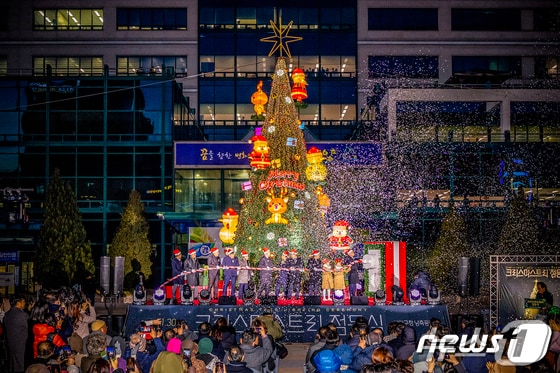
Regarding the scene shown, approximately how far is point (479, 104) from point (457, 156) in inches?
245

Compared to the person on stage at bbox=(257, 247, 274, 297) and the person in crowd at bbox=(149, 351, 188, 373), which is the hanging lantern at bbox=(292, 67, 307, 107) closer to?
the person on stage at bbox=(257, 247, 274, 297)

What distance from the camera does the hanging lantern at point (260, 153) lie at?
77.6 ft

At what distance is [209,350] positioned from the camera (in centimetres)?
1193

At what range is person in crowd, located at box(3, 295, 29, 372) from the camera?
14211 mm

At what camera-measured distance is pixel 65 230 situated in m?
34.7

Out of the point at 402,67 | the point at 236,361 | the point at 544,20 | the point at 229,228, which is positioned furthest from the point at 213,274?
the point at 544,20

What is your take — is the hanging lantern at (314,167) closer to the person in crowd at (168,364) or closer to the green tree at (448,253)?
the green tree at (448,253)

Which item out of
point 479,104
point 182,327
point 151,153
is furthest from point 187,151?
point 182,327

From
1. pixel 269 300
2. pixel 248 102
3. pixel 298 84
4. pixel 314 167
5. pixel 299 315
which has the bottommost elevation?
pixel 299 315

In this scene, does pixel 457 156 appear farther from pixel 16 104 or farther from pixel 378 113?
pixel 16 104

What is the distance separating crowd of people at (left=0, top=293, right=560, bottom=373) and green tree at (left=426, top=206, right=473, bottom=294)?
19.3 meters

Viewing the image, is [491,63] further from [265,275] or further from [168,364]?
[168,364]

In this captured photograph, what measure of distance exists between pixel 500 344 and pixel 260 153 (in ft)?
41.4

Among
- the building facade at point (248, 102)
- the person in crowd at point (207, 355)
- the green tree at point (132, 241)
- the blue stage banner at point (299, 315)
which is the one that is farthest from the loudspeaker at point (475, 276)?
the green tree at point (132, 241)
